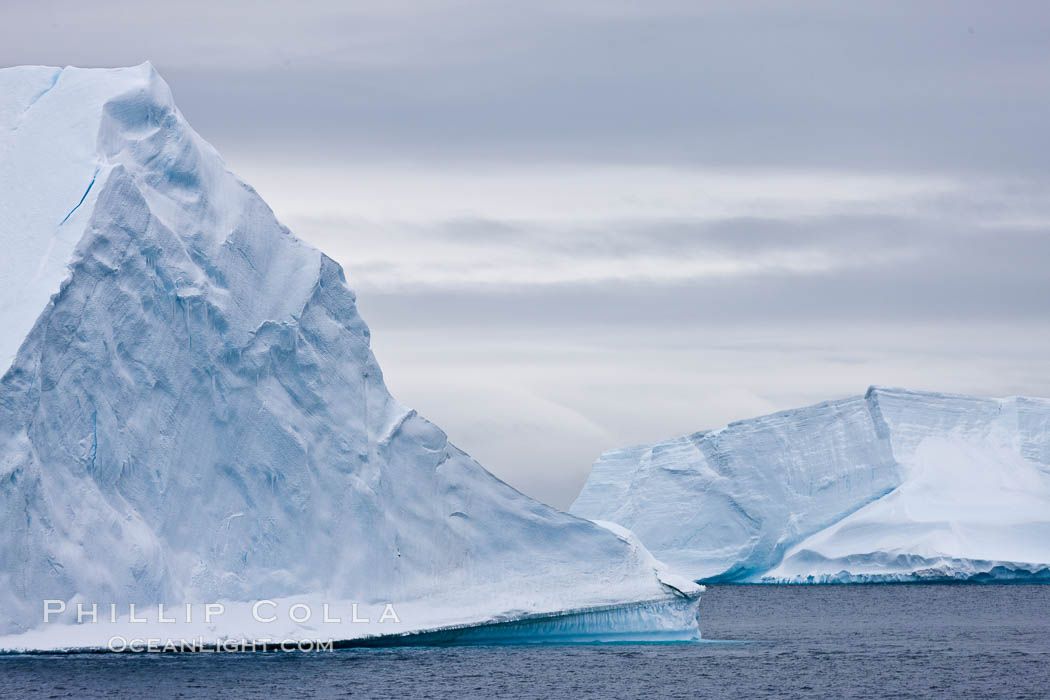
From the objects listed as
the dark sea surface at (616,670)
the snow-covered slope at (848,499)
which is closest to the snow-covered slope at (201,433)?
the dark sea surface at (616,670)

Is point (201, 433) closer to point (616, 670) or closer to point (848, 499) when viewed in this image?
point (616, 670)

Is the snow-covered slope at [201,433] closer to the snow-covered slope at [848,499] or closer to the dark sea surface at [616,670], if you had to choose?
the dark sea surface at [616,670]

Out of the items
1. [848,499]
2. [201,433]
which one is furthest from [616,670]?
[848,499]

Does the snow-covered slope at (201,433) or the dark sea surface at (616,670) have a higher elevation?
the snow-covered slope at (201,433)

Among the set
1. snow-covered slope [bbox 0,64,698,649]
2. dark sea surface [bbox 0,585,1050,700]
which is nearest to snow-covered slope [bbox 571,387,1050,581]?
dark sea surface [bbox 0,585,1050,700]

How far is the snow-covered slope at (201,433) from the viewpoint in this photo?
27.7m

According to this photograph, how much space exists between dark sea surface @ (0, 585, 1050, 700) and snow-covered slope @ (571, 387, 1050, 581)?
1626 cm

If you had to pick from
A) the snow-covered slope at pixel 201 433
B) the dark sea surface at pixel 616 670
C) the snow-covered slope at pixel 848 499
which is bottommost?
the dark sea surface at pixel 616 670

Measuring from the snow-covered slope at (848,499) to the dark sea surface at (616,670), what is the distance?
16263 millimetres

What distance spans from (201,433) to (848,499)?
39.6 m

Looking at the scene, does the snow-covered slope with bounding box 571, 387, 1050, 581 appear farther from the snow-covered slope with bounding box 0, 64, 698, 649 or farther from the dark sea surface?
the snow-covered slope with bounding box 0, 64, 698, 649

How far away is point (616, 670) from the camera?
32.5 meters

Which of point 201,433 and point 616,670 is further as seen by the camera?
point 616,670

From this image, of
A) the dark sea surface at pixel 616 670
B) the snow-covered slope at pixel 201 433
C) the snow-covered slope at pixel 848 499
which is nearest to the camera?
the dark sea surface at pixel 616 670
